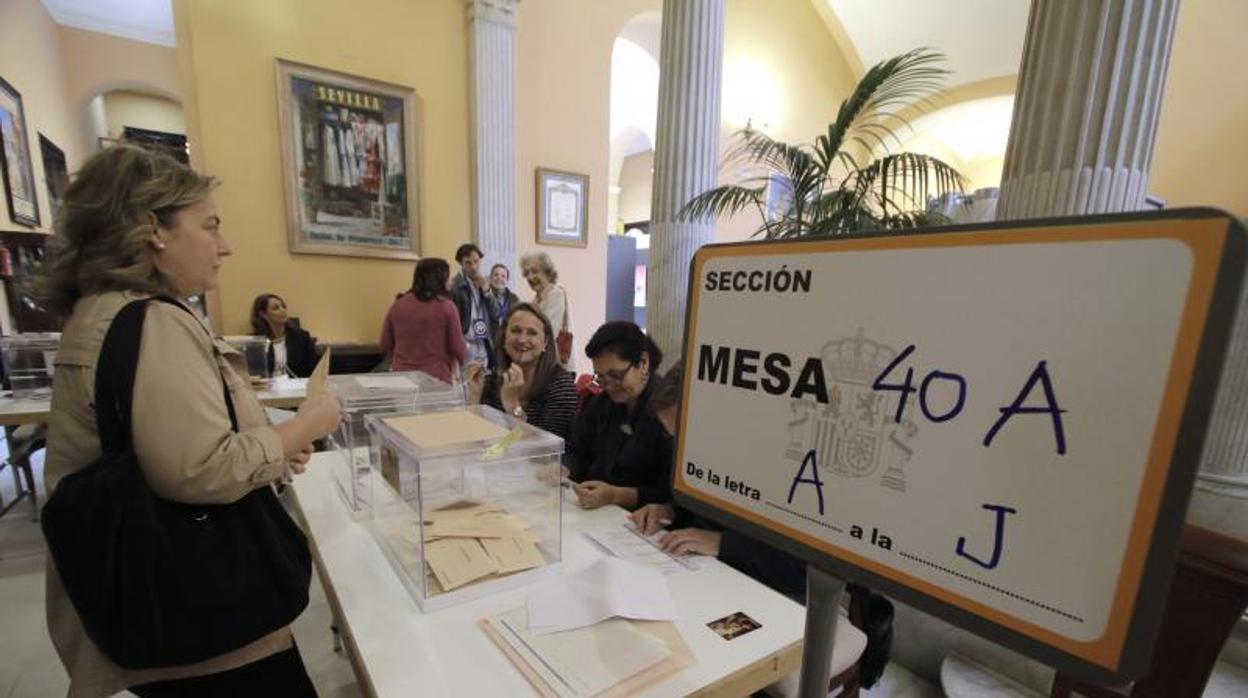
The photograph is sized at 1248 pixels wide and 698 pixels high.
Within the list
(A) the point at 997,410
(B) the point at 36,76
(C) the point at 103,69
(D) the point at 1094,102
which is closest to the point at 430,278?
(D) the point at 1094,102

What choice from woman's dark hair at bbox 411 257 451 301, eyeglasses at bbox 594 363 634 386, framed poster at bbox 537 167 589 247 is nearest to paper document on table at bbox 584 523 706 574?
eyeglasses at bbox 594 363 634 386

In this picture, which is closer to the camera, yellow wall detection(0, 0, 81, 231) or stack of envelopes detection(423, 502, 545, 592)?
stack of envelopes detection(423, 502, 545, 592)

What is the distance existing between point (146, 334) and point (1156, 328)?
111cm

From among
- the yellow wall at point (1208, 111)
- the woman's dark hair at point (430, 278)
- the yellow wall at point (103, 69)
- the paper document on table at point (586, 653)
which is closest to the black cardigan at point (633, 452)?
the paper document on table at point (586, 653)

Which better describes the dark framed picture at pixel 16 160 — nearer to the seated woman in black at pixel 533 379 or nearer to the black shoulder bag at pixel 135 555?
the seated woman in black at pixel 533 379

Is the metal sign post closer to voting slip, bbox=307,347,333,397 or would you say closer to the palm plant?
voting slip, bbox=307,347,333,397

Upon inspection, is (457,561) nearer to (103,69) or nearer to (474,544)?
(474,544)

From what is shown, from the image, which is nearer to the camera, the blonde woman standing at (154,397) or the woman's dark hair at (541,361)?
the blonde woman standing at (154,397)

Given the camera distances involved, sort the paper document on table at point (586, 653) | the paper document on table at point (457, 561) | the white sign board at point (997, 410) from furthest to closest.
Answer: the paper document on table at point (457, 561) < the paper document on table at point (586, 653) < the white sign board at point (997, 410)

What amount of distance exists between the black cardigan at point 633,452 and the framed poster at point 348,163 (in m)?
3.34

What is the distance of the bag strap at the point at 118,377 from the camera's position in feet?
2.51

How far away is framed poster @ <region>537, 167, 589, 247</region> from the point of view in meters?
5.03

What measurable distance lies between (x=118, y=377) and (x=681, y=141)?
10.2 feet

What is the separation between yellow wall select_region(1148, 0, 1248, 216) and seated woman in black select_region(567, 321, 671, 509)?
5.75m
